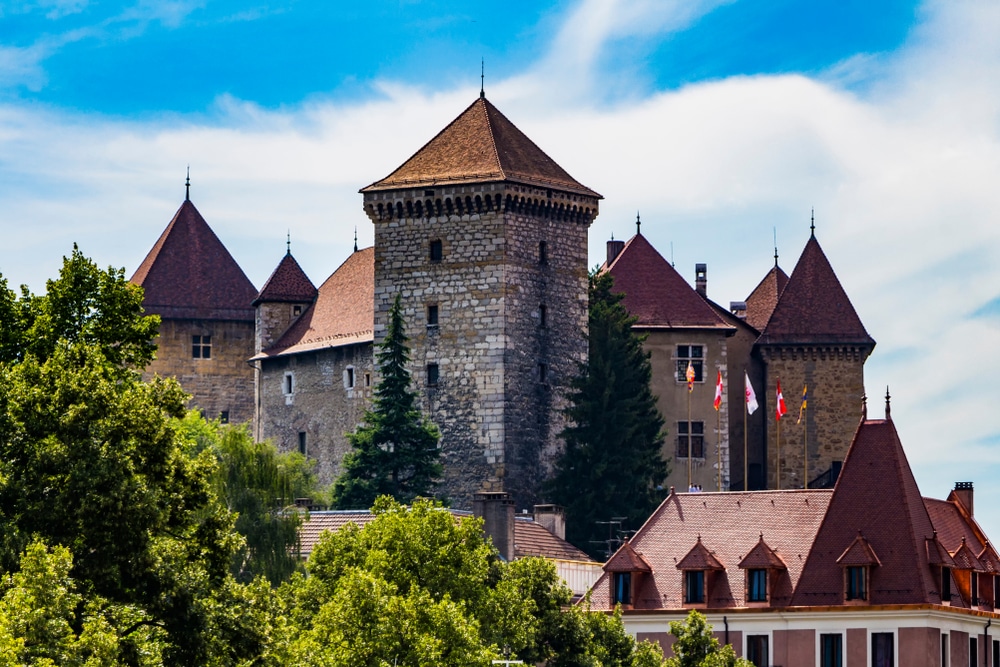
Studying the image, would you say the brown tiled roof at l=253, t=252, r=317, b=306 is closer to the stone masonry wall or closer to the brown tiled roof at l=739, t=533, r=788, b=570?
the stone masonry wall

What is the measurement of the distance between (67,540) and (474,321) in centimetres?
4561

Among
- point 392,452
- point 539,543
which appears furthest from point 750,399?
point 539,543

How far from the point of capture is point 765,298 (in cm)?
10612

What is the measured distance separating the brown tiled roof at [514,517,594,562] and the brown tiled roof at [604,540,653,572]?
364 cm

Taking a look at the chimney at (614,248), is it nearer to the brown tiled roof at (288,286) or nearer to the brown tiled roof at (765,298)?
the brown tiled roof at (765,298)

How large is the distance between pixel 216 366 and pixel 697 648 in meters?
44.8

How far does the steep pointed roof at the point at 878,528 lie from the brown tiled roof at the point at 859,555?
0.07m

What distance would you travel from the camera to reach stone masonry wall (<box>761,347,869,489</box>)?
99.0 metres

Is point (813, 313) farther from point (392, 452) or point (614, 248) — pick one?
point (392, 452)

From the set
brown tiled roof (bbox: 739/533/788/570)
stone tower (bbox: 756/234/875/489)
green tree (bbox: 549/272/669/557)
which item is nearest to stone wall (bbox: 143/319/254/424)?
green tree (bbox: 549/272/669/557)

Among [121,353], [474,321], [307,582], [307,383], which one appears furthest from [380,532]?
[307,383]

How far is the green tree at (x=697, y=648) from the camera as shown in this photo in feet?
211

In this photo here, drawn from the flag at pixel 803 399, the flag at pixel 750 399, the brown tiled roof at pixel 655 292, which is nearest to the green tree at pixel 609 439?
Result: the flag at pixel 750 399

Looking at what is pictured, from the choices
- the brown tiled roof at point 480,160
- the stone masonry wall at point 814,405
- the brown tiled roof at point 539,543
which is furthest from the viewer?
the stone masonry wall at point 814,405
